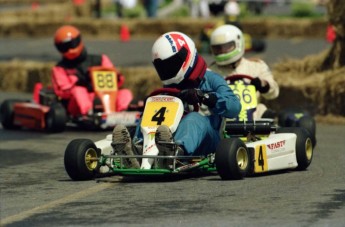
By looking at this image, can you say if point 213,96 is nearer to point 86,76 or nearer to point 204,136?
point 204,136

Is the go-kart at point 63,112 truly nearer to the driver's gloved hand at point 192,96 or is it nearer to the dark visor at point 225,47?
the dark visor at point 225,47

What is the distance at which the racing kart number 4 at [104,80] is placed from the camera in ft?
51.9

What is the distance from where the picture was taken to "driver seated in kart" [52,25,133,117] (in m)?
15.7

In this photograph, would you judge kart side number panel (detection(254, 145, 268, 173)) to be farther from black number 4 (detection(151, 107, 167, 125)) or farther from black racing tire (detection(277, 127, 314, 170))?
black number 4 (detection(151, 107, 167, 125))

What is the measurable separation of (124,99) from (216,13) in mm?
16683

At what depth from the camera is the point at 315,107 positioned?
1600cm

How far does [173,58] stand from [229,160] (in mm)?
1343

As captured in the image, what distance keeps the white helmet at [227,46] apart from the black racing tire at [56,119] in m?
2.63

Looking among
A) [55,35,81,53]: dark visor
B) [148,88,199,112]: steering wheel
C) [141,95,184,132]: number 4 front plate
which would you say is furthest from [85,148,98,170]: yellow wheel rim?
[55,35,81,53]: dark visor

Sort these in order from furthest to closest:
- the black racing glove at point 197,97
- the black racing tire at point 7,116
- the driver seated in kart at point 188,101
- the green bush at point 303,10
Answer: the green bush at point 303,10 < the black racing tire at point 7,116 < the black racing glove at point 197,97 < the driver seated in kart at point 188,101

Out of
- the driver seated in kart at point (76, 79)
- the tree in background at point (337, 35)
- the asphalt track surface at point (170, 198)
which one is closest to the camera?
the asphalt track surface at point (170, 198)

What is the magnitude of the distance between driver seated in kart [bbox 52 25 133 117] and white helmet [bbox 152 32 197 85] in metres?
4.77

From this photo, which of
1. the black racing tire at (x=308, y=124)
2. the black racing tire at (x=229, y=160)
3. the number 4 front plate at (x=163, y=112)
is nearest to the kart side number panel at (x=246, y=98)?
the black racing tire at (x=308, y=124)

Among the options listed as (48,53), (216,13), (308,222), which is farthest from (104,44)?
(308,222)
